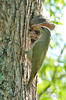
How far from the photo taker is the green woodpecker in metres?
3.48

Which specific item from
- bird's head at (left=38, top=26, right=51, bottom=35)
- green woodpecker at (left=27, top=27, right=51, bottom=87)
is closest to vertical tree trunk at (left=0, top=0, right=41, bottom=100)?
green woodpecker at (left=27, top=27, right=51, bottom=87)

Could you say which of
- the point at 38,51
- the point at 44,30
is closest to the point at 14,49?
the point at 38,51

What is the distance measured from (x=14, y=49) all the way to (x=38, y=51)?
38 cm

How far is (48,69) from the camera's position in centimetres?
848

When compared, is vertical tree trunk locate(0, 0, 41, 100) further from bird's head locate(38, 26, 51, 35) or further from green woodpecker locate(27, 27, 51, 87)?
bird's head locate(38, 26, 51, 35)

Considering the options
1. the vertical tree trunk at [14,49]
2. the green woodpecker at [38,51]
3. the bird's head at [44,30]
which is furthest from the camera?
the bird's head at [44,30]

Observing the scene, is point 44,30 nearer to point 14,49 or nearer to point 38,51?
point 38,51

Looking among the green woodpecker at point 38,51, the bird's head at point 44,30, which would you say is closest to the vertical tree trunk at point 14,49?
the green woodpecker at point 38,51

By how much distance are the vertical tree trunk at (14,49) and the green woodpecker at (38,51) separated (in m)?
0.07

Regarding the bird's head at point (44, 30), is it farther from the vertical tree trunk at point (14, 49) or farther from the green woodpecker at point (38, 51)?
the vertical tree trunk at point (14, 49)

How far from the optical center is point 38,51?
11.8 feet

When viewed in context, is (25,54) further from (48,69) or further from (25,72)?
(48,69)

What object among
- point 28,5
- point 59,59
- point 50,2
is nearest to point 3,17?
point 28,5

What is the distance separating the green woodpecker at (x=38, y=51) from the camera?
11.4 ft
